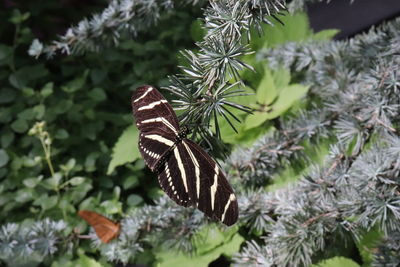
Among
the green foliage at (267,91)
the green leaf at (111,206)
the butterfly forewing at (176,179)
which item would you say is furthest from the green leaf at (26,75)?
the butterfly forewing at (176,179)

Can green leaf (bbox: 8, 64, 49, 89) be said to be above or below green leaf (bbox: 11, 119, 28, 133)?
above

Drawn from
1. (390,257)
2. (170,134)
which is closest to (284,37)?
(390,257)

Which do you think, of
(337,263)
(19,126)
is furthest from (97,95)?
(337,263)

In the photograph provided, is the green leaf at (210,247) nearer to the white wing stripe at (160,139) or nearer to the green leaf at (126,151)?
the green leaf at (126,151)

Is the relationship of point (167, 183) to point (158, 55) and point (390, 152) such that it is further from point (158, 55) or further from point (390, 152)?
point (158, 55)

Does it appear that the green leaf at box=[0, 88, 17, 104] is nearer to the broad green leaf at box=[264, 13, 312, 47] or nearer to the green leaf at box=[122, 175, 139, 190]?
the green leaf at box=[122, 175, 139, 190]

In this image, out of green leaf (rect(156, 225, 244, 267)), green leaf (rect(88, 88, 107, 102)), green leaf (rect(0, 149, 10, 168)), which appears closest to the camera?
green leaf (rect(156, 225, 244, 267))

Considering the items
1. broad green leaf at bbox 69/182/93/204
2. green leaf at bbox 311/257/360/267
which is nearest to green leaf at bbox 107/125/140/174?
broad green leaf at bbox 69/182/93/204
